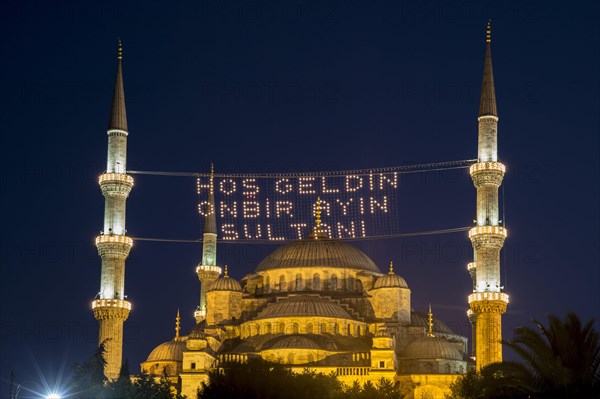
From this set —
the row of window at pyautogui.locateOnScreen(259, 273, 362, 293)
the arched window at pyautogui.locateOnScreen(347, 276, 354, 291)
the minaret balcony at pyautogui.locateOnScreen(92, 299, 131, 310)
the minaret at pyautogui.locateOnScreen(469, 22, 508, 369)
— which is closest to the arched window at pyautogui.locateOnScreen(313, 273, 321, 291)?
the row of window at pyautogui.locateOnScreen(259, 273, 362, 293)

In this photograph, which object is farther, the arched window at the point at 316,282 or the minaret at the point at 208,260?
the minaret at the point at 208,260

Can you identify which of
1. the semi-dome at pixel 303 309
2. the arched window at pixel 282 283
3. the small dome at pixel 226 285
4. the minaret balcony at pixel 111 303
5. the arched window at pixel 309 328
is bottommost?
the arched window at pixel 309 328

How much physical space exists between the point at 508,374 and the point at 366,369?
27649 mm

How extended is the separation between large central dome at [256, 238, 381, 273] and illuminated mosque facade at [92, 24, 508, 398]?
0.28ft

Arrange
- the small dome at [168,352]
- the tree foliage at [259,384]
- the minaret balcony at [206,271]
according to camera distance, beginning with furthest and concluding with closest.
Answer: the minaret balcony at [206,271] < the small dome at [168,352] < the tree foliage at [259,384]

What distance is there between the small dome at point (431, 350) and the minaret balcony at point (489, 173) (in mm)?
9218

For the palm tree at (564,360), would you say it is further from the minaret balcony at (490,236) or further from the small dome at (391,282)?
the small dome at (391,282)

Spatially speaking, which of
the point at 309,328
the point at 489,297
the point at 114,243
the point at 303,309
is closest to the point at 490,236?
the point at 489,297

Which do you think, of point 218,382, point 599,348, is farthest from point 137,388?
point 599,348

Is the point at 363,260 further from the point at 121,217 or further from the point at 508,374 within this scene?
the point at 508,374

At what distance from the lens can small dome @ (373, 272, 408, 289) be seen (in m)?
66.2

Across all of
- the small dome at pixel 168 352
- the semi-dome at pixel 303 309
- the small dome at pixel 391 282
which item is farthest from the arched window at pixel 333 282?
the small dome at pixel 168 352

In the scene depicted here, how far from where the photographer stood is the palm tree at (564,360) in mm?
29250

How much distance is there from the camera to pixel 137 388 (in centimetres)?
4444
